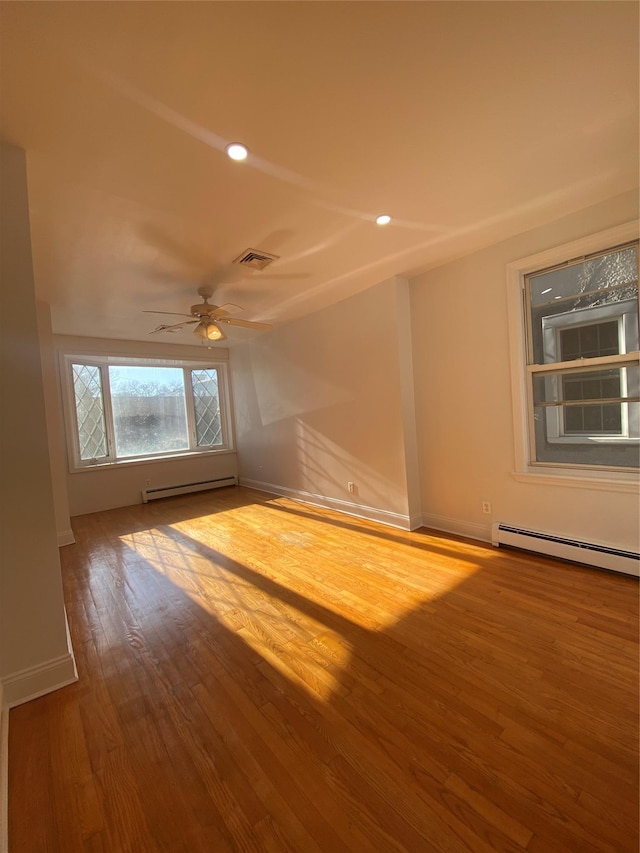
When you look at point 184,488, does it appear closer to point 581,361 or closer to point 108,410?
point 108,410

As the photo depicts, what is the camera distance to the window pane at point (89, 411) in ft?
16.3

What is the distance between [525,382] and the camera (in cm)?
279

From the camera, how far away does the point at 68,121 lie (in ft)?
4.85

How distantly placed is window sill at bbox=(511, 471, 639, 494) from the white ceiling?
1.94 m

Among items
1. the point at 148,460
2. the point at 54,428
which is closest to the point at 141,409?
the point at 148,460

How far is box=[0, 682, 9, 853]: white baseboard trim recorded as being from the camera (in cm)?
105

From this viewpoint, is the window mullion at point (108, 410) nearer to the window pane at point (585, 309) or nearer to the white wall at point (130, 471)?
the white wall at point (130, 471)

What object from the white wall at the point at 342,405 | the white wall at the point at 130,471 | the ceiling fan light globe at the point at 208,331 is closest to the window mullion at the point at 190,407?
the white wall at the point at 130,471

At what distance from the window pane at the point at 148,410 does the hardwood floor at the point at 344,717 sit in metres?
3.29

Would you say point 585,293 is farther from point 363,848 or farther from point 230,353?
point 230,353

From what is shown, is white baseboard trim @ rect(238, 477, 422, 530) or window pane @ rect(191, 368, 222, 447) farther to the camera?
window pane @ rect(191, 368, 222, 447)

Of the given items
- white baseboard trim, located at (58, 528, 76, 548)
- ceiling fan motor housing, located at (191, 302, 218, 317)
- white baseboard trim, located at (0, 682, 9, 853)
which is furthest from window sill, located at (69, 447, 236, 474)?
white baseboard trim, located at (0, 682, 9, 853)

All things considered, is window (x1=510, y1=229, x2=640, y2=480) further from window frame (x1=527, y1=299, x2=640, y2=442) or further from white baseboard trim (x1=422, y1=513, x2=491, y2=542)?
white baseboard trim (x1=422, y1=513, x2=491, y2=542)

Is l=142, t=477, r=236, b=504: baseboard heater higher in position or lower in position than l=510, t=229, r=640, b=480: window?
lower
